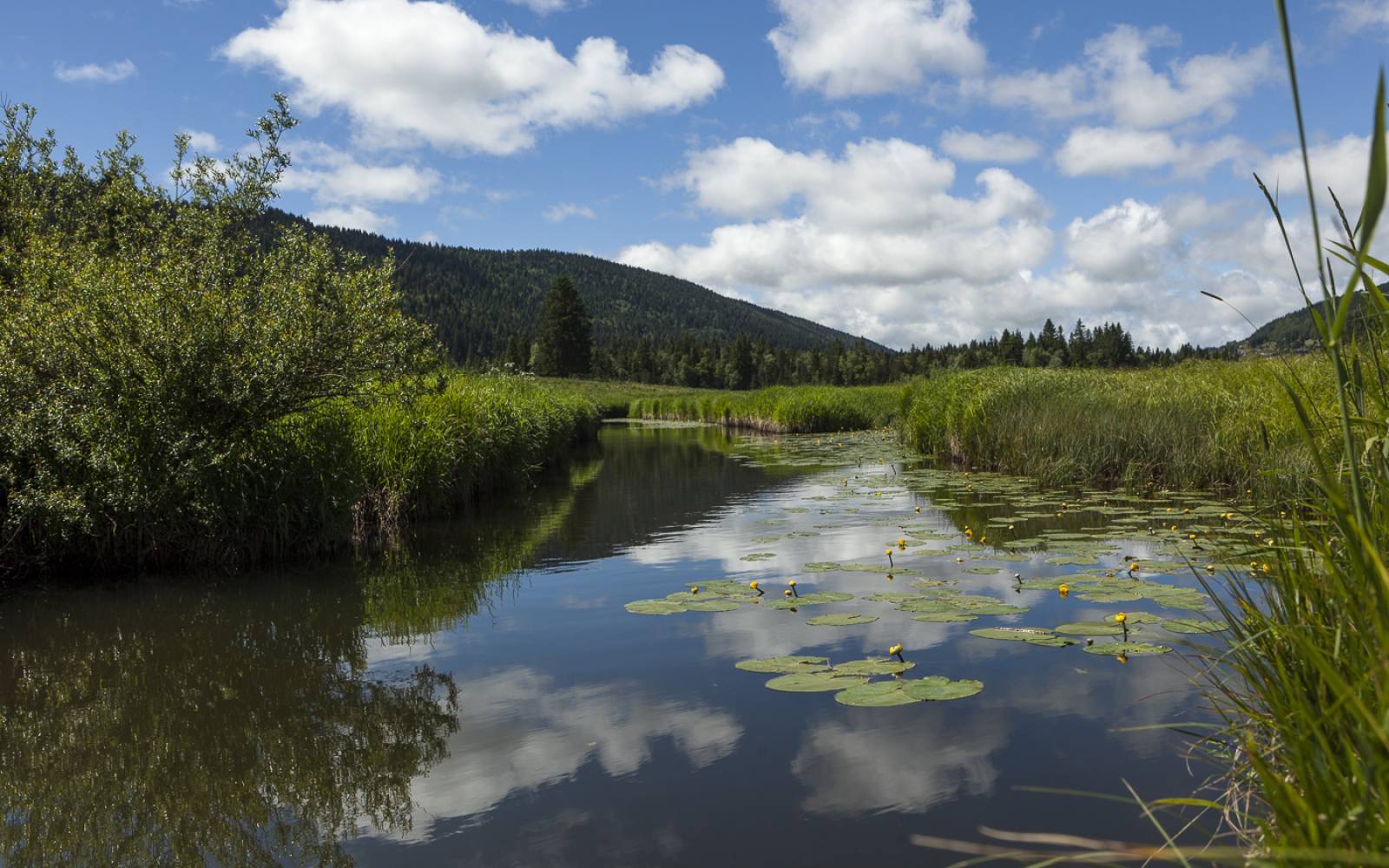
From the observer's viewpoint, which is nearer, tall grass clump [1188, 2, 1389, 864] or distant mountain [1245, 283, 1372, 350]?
tall grass clump [1188, 2, 1389, 864]

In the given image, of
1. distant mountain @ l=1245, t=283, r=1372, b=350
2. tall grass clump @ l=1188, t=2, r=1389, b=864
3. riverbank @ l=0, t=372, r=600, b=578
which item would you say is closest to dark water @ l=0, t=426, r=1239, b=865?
riverbank @ l=0, t=372, r=600, b=578

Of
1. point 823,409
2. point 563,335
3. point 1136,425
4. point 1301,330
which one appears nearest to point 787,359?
point 563,335

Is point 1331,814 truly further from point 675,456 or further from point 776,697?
point 675,456

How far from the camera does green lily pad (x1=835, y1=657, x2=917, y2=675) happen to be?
5.33 meters

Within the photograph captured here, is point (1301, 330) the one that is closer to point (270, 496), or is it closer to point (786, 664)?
point (786, 664)

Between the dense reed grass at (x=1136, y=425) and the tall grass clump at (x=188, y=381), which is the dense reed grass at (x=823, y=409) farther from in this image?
the tall grass clump at (x=188, y=381)

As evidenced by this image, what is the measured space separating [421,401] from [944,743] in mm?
11004

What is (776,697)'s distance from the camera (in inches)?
201

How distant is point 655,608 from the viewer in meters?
7.30

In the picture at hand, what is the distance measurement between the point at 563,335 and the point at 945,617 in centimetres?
8371

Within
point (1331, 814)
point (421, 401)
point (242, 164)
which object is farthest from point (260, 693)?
point (242, 164)

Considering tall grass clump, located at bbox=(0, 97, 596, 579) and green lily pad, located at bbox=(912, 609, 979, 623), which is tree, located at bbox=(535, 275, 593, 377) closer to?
tall grass clump, located at bbox=(0, 97, 596, 579)

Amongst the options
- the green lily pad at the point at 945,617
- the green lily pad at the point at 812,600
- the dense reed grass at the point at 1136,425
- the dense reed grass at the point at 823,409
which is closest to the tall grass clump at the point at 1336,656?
the green lily pad at the point at 945,617

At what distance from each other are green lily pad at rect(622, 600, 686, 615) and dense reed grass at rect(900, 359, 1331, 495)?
6.42 m
